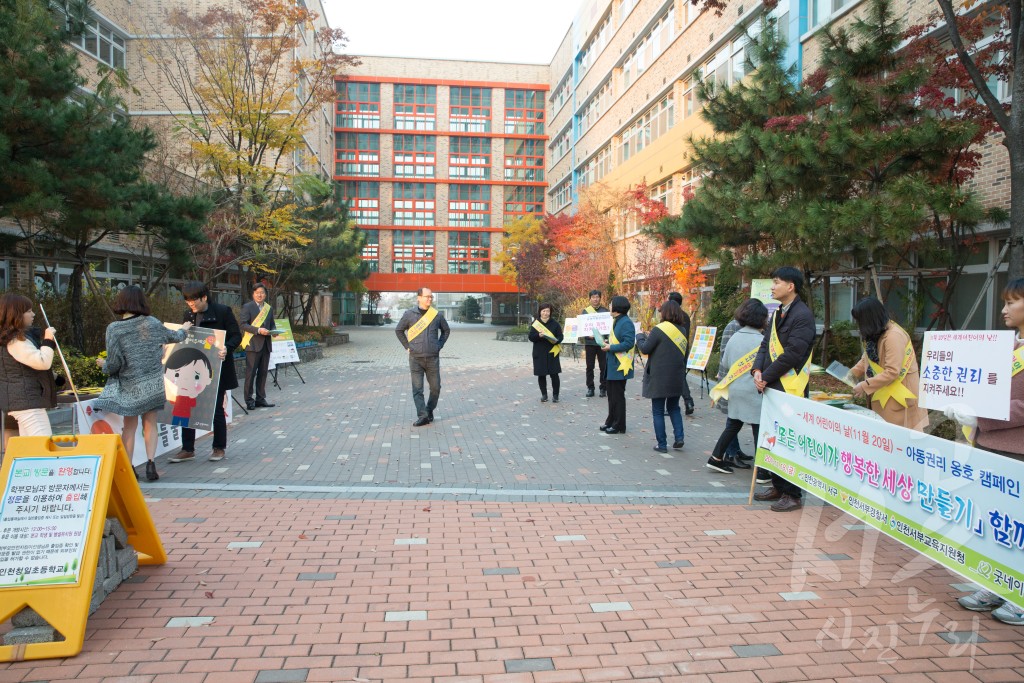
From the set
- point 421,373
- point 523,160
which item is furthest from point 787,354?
point 523,160

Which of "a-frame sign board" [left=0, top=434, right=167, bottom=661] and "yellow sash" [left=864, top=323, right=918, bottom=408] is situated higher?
"yellow sash" [left=864, top=323, right=918, bottom=408]

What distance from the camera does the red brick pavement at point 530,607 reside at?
3291 mm

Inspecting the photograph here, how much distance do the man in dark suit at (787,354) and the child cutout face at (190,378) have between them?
5450mm

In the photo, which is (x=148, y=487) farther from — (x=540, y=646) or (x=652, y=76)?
(x=652, y=76)

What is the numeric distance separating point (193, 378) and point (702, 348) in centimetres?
848

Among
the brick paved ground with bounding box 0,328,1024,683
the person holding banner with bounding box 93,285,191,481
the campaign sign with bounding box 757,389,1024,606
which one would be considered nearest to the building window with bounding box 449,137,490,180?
the brick paved ground with bounding box 0,328,1024,683

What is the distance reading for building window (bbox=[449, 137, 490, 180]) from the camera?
66.6 m

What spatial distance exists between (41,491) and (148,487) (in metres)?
2.85

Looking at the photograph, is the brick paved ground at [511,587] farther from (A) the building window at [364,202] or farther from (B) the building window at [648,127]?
(A) the building window at [364,202]

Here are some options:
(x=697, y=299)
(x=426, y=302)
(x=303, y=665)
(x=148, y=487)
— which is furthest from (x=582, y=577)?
(x=697, y=299)

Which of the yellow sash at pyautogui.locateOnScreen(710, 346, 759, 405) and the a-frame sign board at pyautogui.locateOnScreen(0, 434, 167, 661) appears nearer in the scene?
the a-frame sign board at pyautogui.locateOnScreen(0, 434, 167, 661)

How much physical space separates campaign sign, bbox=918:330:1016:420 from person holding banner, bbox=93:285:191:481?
20.1ft

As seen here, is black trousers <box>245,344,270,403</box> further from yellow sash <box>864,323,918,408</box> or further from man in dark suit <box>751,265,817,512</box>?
yellow sash <box>864,323,918,408</box>

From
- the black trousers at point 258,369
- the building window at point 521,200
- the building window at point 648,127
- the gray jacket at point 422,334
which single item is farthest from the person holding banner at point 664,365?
the building window at point 521,200
